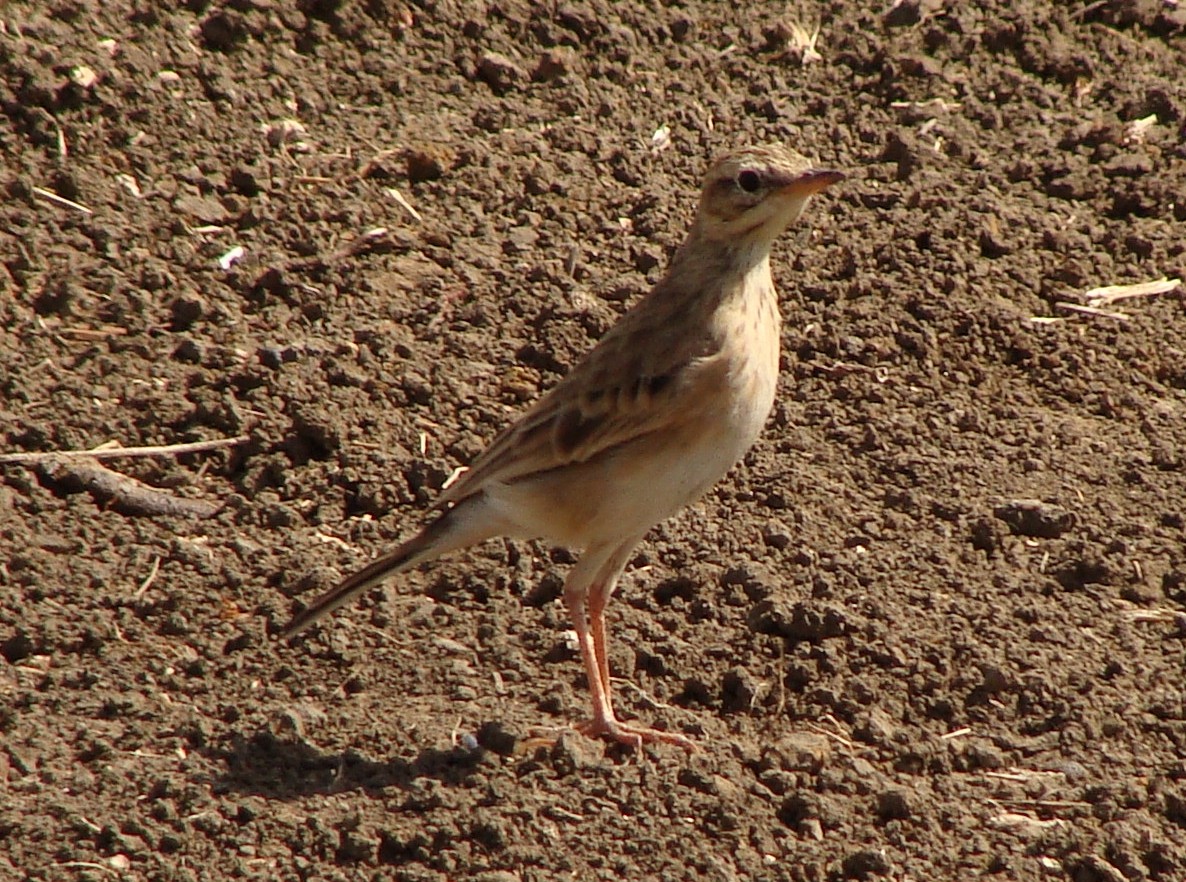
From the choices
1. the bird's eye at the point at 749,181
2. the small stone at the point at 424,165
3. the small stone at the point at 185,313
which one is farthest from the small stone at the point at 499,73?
the bird's eye at the point at 749,181

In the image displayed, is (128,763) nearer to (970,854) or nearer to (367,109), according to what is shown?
(970,854)

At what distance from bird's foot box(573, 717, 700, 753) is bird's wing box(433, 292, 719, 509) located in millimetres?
957

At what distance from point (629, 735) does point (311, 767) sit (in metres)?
1.14

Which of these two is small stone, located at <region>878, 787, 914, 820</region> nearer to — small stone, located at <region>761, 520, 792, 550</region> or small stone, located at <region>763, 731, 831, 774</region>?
small stone, located at <region>763, 731, 831, 774</region>

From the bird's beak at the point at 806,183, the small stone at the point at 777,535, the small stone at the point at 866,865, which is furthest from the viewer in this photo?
the small stone at the point at 777,535

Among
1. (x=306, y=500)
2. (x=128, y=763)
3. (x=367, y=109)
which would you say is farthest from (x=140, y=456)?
(x=367, y=109)

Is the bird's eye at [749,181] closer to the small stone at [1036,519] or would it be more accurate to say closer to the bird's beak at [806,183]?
the bird's beak at [806,183]

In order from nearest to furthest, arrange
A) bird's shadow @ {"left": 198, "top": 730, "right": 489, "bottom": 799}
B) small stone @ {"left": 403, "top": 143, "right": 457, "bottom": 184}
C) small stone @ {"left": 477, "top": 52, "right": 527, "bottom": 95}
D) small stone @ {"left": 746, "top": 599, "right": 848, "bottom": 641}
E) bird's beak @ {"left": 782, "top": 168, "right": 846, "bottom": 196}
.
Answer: bird's shadow @ {"left": 198, "top": 730, "right": 489, "bottom": 799}, bird's beak @ {"left": 782, "top": 168, "right": 846, "bottom": 196}, small stone @ {"left": 746, "top": 599, "right": 848, "bottom": 641}, small stone @ {"left": 403, "top": 143, "right": 457, "bottom": 184}, small stone @ {"left": 477, "top": 52, "right": 527, "bottom": 95}

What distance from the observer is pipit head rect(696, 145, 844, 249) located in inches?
262

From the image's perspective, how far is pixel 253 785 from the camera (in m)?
6.24

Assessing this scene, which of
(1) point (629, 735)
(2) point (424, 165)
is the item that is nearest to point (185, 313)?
(2) point (424, 165)

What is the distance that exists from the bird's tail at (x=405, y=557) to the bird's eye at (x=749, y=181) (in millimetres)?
1549

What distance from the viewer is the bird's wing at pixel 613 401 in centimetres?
651

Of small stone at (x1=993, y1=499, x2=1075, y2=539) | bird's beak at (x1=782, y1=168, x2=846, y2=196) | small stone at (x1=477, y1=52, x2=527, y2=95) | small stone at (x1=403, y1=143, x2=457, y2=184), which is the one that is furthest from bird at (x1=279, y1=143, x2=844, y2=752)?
small stone at (x1=477, y1=52, x2=527, y2=95)
